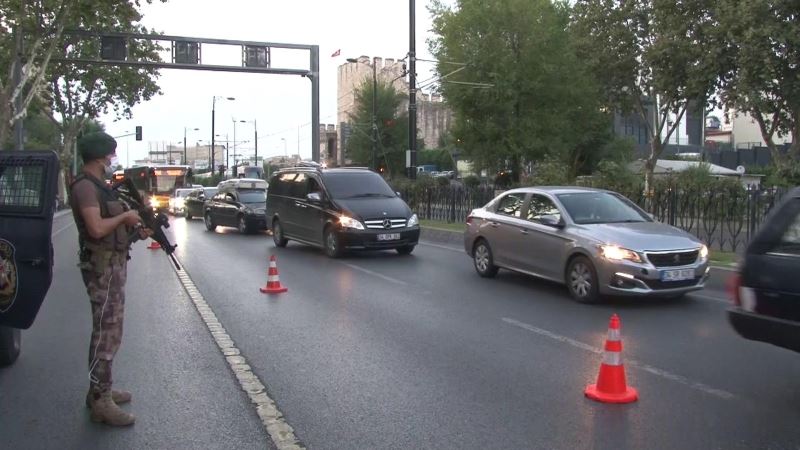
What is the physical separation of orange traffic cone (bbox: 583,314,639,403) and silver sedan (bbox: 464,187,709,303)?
12.1ft

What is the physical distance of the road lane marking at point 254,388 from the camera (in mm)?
4730

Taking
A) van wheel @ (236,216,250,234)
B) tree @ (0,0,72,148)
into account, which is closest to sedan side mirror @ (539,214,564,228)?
van wheel @ (236,216,250,234)

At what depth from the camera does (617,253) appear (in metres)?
9.17

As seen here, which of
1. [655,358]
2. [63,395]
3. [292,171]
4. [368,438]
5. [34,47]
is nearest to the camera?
[368,438]

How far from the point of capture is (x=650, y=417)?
5125 millimetres

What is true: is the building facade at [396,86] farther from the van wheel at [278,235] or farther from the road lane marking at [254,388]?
the road lane marking at [254,388]

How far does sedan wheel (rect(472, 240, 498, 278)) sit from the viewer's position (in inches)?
471

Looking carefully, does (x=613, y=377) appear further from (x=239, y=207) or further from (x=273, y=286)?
(x=239, y=207)

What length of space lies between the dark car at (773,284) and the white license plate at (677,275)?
10.7ft

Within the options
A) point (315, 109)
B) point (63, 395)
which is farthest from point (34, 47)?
point (63, 395)

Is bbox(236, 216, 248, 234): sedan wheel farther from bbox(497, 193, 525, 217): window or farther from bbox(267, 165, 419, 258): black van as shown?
bbox(497, 193, 525, 217): window

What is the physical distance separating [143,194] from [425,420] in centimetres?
255

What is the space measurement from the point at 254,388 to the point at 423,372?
1414mm

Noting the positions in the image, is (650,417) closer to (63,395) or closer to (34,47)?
(63,395)
